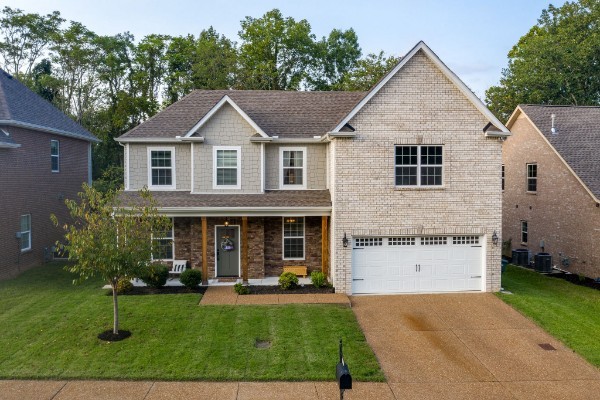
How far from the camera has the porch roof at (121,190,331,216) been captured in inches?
677

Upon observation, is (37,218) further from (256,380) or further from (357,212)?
(256,380)

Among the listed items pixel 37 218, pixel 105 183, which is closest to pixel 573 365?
pixel 37 218

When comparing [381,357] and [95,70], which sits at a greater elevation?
[95,70]

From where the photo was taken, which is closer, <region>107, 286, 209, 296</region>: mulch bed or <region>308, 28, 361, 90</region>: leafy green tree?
<region>107, 286, 209, 296</region>: mulch bed

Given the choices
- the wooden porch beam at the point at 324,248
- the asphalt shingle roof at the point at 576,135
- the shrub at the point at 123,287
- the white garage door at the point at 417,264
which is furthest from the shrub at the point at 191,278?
the asphalt shingle roof at the point at 576,135

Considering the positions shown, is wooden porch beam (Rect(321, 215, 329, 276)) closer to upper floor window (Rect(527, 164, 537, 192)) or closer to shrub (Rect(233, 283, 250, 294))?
shrub (Rect(233, 283, 250, 294))

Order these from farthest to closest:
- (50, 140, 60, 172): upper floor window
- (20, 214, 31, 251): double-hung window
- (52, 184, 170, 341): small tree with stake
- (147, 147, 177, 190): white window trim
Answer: (50, 140, 60, 172): upper floor window, (20, 214, 31, 251): double-hung window, (147, 147, 177, 190): white window trim, (52, 184, 170, 341): small tree with stake

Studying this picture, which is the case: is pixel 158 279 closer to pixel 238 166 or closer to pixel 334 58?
pixel 238 166

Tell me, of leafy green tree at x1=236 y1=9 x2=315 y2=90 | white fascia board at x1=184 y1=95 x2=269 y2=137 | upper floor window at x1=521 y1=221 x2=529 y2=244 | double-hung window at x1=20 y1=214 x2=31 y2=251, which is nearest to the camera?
white fascia board at x1=184 y1=95 x2=269 y2=137

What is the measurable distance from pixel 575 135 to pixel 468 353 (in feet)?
52.9

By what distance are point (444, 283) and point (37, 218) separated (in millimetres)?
18034

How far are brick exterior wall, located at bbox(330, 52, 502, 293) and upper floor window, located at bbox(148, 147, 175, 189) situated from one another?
6.83m

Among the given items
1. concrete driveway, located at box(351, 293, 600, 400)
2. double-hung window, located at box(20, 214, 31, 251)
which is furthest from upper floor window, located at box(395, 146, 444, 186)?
double-hung window, located at box(20, 214, 31, 251)

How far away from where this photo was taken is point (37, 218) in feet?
70.0
